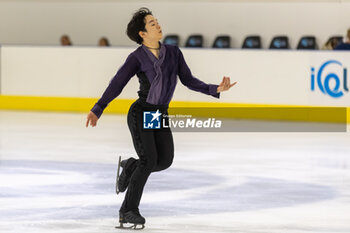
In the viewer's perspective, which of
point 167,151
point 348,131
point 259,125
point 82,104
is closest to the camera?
point 167,151

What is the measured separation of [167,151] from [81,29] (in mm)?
16779

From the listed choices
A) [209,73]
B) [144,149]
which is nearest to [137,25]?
[144,149]

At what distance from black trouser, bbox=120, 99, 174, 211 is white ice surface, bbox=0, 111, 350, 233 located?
0.26 m

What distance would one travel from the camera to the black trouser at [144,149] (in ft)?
17.8

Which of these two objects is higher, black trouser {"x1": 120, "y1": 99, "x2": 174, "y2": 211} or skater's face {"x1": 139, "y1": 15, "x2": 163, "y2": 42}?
skater's face {"x1": 139, "y1": 15, "x2": 163, "y2": 42}

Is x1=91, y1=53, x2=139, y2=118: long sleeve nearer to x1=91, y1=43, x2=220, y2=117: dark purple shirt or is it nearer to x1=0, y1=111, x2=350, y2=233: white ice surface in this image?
x1=91, y1=43, x2=220, y2=117: dark purple shirt

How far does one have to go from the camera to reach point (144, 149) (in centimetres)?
543

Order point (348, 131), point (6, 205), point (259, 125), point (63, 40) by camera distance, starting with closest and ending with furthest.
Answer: point (6, 205)
point (348, 131)
point (259, 125)
point (63, 40)

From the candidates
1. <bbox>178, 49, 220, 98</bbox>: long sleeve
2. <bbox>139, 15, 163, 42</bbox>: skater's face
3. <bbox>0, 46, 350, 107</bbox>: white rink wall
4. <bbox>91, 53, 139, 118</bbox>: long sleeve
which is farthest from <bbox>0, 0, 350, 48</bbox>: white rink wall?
<bbox>91, 53, 139, 118</bbox>: long sleeve

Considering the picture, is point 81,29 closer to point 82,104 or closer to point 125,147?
point 82,104

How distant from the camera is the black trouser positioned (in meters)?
5.43

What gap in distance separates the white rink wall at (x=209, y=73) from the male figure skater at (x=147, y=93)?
827 centimetres

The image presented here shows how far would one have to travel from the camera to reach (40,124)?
523 inches

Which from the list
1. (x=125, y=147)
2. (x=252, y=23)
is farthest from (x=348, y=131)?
(x=252, y=23)
